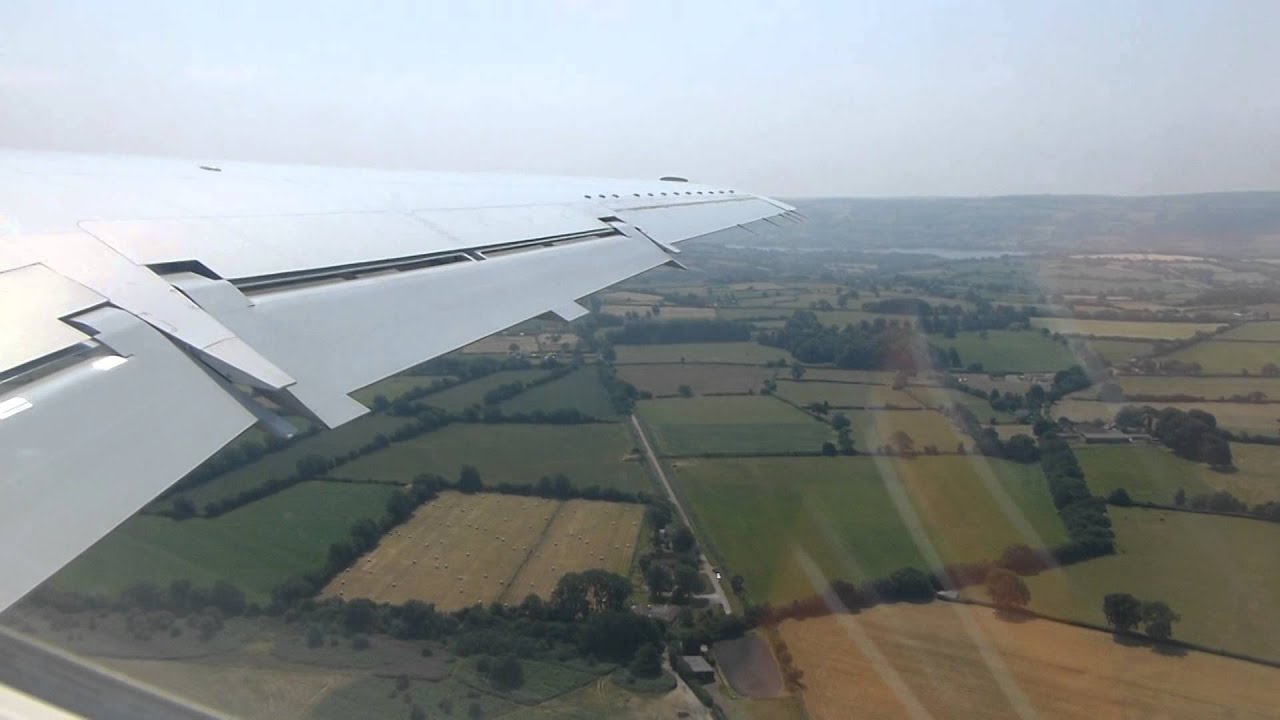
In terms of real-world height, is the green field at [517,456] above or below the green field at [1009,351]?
below

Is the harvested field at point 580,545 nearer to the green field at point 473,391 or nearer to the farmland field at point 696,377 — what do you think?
the green field at point 473,391

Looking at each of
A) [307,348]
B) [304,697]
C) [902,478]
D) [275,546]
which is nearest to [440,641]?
[304,697]

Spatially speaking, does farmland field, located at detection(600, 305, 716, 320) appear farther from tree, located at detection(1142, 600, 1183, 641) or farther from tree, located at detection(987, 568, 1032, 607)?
tree, located at detection(1142, 600, 1183, 641)

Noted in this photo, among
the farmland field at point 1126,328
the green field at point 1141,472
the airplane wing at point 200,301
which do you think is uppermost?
the airplane wing at point 200,301

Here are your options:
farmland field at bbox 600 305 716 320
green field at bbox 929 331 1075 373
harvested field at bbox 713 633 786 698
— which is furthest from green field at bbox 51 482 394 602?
farmland field at bbox 600 305 716 320

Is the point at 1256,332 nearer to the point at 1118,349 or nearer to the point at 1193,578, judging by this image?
the point at 1118,349

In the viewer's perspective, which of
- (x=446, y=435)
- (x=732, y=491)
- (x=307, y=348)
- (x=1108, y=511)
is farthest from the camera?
(x=446, y=435)

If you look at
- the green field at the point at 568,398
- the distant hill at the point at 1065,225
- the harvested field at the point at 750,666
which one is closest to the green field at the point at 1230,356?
the distant hill at the point at 1065,225

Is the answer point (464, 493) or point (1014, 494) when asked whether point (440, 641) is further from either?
point (1014, 494)
